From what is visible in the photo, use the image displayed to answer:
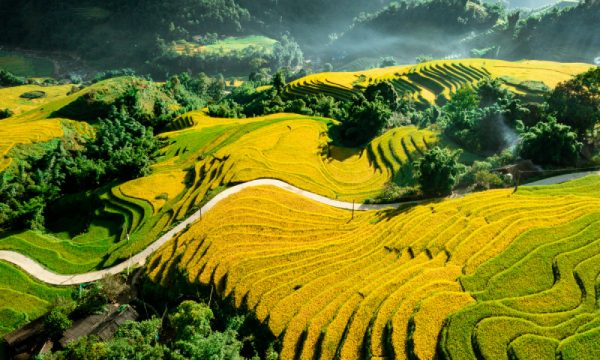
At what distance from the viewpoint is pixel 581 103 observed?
39719mm

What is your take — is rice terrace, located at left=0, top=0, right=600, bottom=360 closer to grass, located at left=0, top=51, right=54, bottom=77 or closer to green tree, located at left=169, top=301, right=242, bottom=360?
green tree, located at left=169, top=301, right=242, bottom=360

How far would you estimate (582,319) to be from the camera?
57.6 ft

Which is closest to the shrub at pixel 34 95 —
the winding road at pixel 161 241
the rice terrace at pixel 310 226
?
the rice terrace at pixel 310 226

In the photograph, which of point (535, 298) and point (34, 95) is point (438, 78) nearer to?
point (535, 298)

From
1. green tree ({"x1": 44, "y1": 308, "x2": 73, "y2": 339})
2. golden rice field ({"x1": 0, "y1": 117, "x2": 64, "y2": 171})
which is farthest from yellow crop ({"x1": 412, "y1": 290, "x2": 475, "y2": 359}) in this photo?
golden rice field ({"x1": 0, "y1": 117, "x2": 64, "y2": 171})

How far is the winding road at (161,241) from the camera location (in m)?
28.0

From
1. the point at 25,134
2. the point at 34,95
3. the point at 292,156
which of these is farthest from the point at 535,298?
the point at 34,95

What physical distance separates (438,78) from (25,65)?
5073 inches

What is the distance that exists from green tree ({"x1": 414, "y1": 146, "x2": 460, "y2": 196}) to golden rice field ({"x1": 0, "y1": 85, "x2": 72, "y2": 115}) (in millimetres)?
78960

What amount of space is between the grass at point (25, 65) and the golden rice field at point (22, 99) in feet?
129

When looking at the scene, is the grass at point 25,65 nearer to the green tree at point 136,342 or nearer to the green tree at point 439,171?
the green tree at point 136,342

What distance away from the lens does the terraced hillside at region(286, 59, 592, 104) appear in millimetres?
70562

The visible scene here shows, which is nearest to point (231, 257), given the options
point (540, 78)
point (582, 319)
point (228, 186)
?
point (228, 186)

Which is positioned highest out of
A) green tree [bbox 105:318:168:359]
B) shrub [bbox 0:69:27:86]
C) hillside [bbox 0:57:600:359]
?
shrub [bbox 0:69:27:86]
